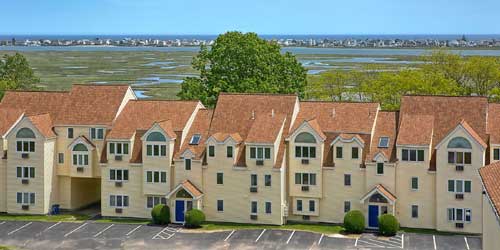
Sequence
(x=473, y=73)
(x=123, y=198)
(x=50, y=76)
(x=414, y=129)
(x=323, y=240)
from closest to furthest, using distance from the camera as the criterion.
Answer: (x=323, y=240) → (x=414, y=129) → (x=123, y=198) → (x=473, y=73) → (x=50, y=76)

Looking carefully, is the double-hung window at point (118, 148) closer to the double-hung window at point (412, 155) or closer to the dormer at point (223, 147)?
the dormer at point (223, 147)

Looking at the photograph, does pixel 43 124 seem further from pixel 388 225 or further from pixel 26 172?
pixel 388 225

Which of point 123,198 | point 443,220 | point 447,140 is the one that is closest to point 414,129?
point 447,140

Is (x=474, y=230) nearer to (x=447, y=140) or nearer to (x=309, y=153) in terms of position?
(x=447, y=140)

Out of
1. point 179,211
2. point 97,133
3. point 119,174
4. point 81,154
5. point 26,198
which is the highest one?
point 97,133

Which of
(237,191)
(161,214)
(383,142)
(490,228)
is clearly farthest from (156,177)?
(490,228)

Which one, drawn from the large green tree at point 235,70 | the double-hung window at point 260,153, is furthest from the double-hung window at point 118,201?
the large green tree at point 235,70

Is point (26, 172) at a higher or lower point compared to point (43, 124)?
lower
